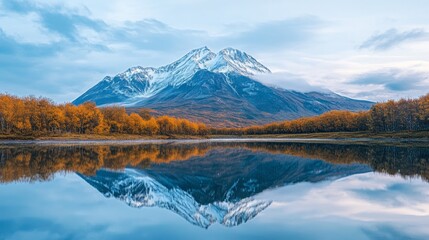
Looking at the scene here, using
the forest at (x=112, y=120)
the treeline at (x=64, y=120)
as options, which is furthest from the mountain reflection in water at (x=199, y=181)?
the forest at (x=112, y=120)

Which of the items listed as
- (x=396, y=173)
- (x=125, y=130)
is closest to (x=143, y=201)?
(x=396, y=173)

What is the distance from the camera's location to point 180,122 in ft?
577

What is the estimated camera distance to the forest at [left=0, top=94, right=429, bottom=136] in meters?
106

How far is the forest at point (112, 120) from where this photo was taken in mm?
106250

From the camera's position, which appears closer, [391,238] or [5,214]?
[391,238]

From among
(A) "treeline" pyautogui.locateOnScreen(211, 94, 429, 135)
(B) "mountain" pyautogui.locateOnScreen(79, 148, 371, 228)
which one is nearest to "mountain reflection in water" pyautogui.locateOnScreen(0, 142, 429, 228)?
(B) "mountain" pyautogui.locateOnScreen(79, 148, 371, 228)

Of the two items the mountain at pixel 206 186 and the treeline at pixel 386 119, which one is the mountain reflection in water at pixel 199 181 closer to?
the mountain at pixel 206 186

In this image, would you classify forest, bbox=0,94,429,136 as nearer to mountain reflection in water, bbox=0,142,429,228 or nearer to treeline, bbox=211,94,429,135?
treeline, bbox=211,94,429,135

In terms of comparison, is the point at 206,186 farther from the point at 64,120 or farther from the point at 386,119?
the point at 386,119

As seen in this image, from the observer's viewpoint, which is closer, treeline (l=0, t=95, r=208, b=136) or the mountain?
the mountain

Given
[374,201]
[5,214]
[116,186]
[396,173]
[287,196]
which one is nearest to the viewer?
[5,214]

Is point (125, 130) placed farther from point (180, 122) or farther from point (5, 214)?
point (5, 214)

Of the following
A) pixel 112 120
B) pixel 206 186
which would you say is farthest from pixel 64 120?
pixel 206 186

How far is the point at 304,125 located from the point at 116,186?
6099 inches
